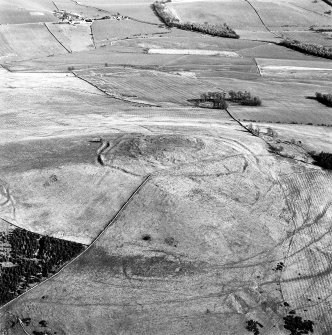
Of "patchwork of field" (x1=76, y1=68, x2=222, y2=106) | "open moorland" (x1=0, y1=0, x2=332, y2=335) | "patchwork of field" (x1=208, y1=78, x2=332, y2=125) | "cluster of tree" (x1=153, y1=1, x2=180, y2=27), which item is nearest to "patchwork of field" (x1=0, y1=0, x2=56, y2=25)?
"open moorland" (x1=0, y1=0, x2=332, y2=335)

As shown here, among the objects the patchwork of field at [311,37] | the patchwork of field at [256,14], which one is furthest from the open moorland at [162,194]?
the patchwork of field at [256,14]

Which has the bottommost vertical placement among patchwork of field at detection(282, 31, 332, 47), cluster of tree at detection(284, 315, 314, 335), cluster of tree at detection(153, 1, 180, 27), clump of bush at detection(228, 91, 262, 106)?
cluster of tree at detection(153, 1, 180, 27)

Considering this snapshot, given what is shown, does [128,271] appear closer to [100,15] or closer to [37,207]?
[37,207]

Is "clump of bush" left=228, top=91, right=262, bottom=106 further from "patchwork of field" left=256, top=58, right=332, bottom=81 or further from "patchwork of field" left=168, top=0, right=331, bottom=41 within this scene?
"patchwork of field" left=168, top=0, right=331, bottom=41

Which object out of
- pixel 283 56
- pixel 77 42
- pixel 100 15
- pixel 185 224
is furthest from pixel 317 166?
pixel 100 15

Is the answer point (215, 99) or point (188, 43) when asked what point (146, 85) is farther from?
point (188, 43)
